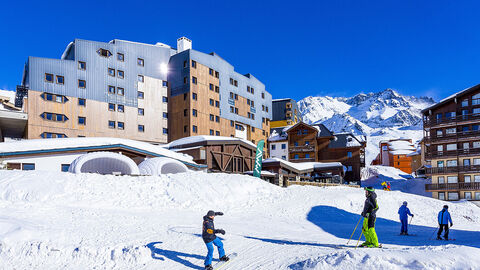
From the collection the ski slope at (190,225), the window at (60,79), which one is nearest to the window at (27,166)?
the ski slope at (190,225)

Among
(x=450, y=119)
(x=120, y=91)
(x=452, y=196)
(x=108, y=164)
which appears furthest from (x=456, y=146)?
(x=120, y=91)

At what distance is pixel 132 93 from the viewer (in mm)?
48906

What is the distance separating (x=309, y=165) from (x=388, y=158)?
53496 mm

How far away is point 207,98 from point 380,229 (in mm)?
38498

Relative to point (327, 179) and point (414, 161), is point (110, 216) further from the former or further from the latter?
point (414, 161)

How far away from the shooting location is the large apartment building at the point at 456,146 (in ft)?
134

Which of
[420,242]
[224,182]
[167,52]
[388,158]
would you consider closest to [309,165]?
[167,52]

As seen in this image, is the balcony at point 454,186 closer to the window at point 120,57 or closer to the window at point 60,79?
the window at point 120,57

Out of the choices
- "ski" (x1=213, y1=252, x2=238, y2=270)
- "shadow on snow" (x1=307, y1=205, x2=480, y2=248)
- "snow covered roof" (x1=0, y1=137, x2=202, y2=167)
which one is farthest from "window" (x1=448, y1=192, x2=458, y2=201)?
"ski" (x1=213, y1=252, x2=238, y2=270)

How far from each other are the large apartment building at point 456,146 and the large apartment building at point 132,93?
28718 millimetres

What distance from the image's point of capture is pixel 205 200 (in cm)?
2030

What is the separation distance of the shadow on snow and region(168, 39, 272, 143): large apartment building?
30.4 meters

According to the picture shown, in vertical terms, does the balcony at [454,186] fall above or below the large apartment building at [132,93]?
below

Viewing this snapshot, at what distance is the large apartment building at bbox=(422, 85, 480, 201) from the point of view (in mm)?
40969
